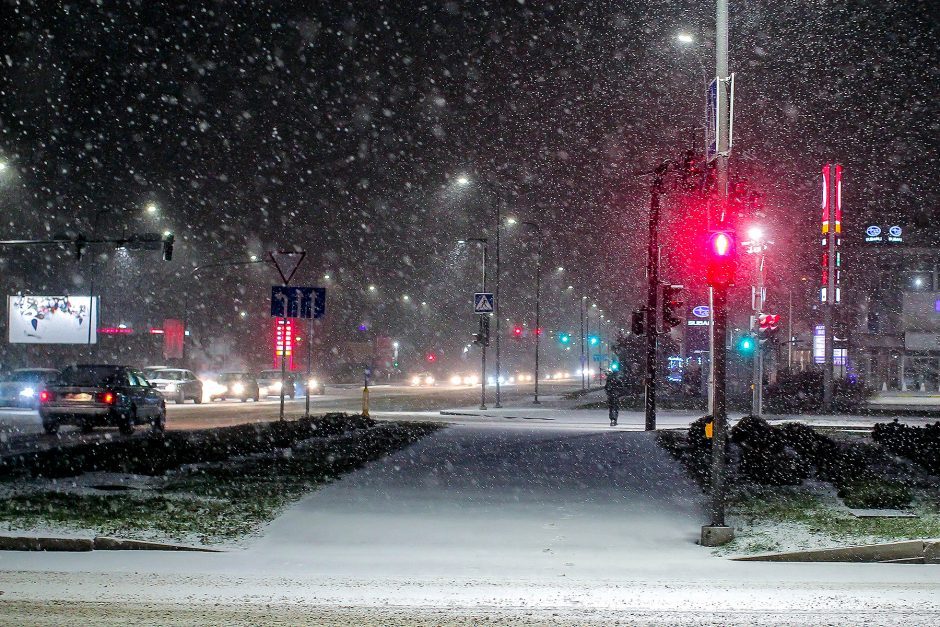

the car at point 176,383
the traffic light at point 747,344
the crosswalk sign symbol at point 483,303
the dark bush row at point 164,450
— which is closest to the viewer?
the dark bush row at point 164,450

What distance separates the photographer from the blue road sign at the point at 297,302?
77.1 feet

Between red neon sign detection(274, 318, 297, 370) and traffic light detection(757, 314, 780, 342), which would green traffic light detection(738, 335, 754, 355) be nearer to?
traffic light detection(757, 314, 780, 342)

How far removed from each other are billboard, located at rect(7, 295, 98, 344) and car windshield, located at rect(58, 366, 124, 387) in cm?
3581

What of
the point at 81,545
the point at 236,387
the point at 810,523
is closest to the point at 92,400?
the point at 81,545

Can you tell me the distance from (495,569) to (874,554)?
4.12 m

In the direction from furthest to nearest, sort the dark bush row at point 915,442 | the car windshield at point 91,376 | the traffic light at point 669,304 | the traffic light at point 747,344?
the traffic light at point 747,344 → the traffic light at point 669,304 → the car windshield at point 91,376 → the dark bush row at point 915,442

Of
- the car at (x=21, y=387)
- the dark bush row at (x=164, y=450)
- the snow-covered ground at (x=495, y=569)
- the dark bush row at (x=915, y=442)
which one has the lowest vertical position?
the snow-covered ground at (x=495, y=569)

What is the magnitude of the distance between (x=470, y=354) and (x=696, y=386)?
65275 mm

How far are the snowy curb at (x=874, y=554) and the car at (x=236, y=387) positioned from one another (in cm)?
4008

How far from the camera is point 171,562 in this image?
9.53 metres

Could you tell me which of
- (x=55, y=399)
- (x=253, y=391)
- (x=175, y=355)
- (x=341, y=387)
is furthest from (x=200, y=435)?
(x=341, y=387)

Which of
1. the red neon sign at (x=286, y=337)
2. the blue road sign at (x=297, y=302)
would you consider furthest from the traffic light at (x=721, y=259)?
the red neon sign at (x=286, y=337)

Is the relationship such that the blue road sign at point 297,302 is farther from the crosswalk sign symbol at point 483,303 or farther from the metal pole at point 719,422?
the crosswalk sign symbol at point 483,303

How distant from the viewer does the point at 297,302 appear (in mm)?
23672
